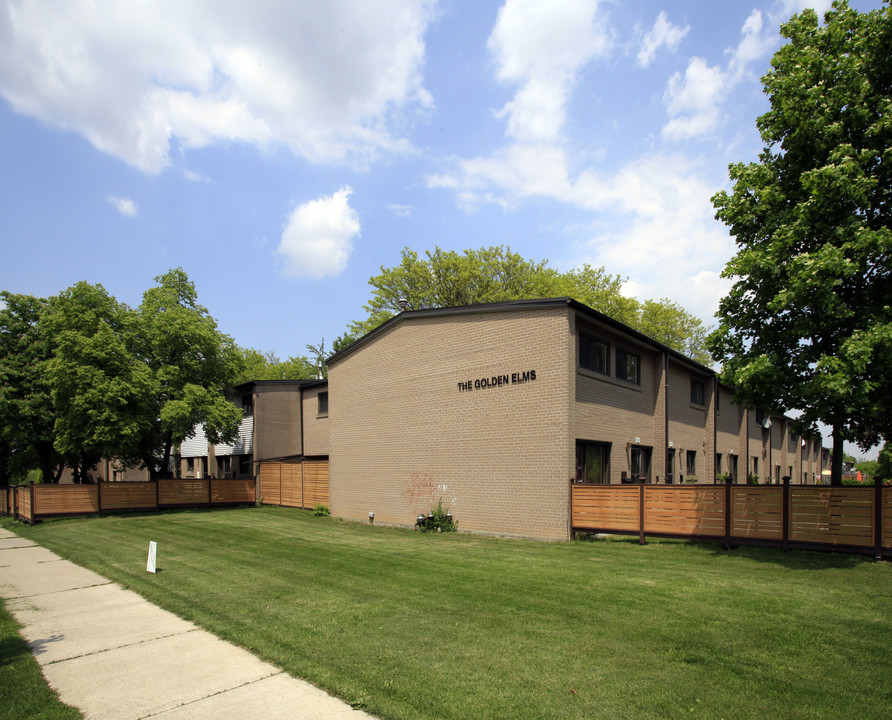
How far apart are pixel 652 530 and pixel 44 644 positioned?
1284 centimetres

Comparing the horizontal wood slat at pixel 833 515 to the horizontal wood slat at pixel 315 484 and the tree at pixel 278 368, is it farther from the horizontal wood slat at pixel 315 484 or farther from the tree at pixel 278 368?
the tree at pixel 278 368

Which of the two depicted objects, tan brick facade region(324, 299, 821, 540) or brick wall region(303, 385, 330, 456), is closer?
tan brick facade region(324, 299, 821, 540)

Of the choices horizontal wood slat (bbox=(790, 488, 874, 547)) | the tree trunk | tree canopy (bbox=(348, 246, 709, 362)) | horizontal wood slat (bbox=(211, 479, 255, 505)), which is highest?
tree canopy (bbox=(348, 246, 709, 362))

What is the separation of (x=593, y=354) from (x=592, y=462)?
3.34 m

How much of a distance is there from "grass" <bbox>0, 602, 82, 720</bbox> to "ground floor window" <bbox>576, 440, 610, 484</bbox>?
42.2 feet

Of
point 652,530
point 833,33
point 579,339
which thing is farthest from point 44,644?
point 833,33

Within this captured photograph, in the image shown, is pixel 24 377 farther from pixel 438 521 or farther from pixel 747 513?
pixel 747 513

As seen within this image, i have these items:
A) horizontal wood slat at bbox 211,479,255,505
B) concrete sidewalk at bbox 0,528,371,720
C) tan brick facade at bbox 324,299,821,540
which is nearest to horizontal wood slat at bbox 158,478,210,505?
horizontal wood slat at bbox 211,479,255,505

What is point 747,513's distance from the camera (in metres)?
13.9

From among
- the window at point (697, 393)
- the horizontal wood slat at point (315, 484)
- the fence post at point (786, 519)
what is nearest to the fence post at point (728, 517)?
the fence post at point (786, 519)

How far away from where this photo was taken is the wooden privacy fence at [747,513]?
12.3 m

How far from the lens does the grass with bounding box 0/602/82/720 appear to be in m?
5.54

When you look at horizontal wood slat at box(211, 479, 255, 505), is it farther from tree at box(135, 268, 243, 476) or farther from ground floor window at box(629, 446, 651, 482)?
ground floor window at box(629, 446, 651, 482)

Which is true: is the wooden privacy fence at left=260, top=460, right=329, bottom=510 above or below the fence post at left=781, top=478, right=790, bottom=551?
below
